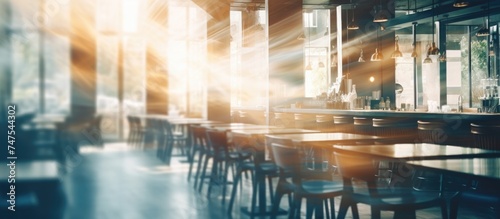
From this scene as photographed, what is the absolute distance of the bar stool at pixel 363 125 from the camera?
735cm

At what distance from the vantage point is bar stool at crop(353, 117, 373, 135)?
7.35 m

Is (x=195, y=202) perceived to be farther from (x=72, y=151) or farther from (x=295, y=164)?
(x=72, y=151)

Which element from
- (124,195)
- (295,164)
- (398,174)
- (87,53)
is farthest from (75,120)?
(295,164)

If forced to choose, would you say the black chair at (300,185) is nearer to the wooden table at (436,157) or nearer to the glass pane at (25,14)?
the wooden table at (436,157)

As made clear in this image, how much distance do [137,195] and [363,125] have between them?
11.7 ft

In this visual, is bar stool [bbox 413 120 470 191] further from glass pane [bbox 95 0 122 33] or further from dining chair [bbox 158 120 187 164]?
glass pane [bbox 95 0 122 33]

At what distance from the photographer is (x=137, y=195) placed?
6.60 m

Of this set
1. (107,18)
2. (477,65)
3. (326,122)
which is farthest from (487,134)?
(477,65)

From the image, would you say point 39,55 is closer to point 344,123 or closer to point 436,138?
point 344,123

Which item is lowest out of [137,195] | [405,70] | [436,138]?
[137,195]

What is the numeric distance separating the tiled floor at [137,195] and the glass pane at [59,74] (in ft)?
4.35

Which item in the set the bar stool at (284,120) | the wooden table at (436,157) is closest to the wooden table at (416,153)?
the wooden table at (436,157)

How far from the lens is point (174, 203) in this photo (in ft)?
19.1

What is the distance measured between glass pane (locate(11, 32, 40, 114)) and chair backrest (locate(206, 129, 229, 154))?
200 centimetres
